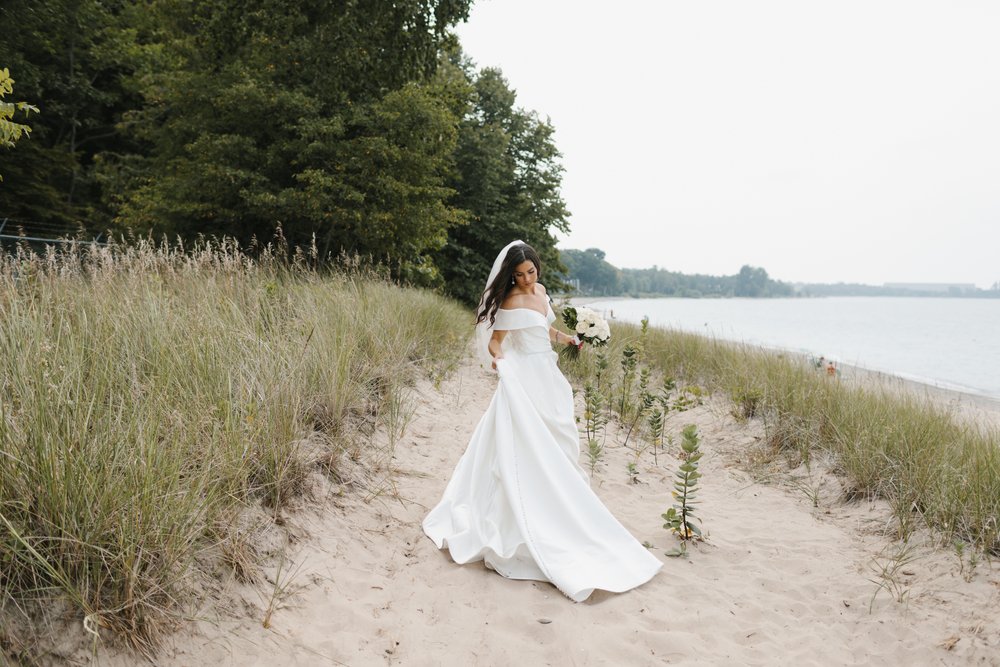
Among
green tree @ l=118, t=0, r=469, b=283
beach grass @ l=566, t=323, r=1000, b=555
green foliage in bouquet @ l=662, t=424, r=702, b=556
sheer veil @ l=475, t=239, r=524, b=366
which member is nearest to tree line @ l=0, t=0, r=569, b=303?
green tree @ l=118, t=0, r=469, b=283

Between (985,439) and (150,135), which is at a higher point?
(150,135)

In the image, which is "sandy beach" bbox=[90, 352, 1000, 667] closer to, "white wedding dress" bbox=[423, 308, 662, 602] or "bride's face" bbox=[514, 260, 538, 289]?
"white wedding dress" bbox=[423, 308, 662, 602]

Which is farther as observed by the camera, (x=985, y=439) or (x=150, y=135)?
(x=150, y=135)

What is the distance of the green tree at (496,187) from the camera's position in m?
23.9

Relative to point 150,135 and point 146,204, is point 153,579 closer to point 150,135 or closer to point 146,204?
point 146,204

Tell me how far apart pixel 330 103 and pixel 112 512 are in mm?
13561

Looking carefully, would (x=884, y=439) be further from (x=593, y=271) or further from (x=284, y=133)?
(x=593, y=271)

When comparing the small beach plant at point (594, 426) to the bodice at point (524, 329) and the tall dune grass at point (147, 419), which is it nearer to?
the bodice at point (524, 329)

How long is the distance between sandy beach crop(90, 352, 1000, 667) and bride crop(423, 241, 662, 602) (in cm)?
14

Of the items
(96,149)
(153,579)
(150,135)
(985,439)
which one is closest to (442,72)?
(150,135)

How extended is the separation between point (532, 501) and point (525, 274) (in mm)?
1752

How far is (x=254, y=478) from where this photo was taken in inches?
147

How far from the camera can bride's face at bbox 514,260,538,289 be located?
463 centimetres

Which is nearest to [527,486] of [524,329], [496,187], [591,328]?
[524,329]
